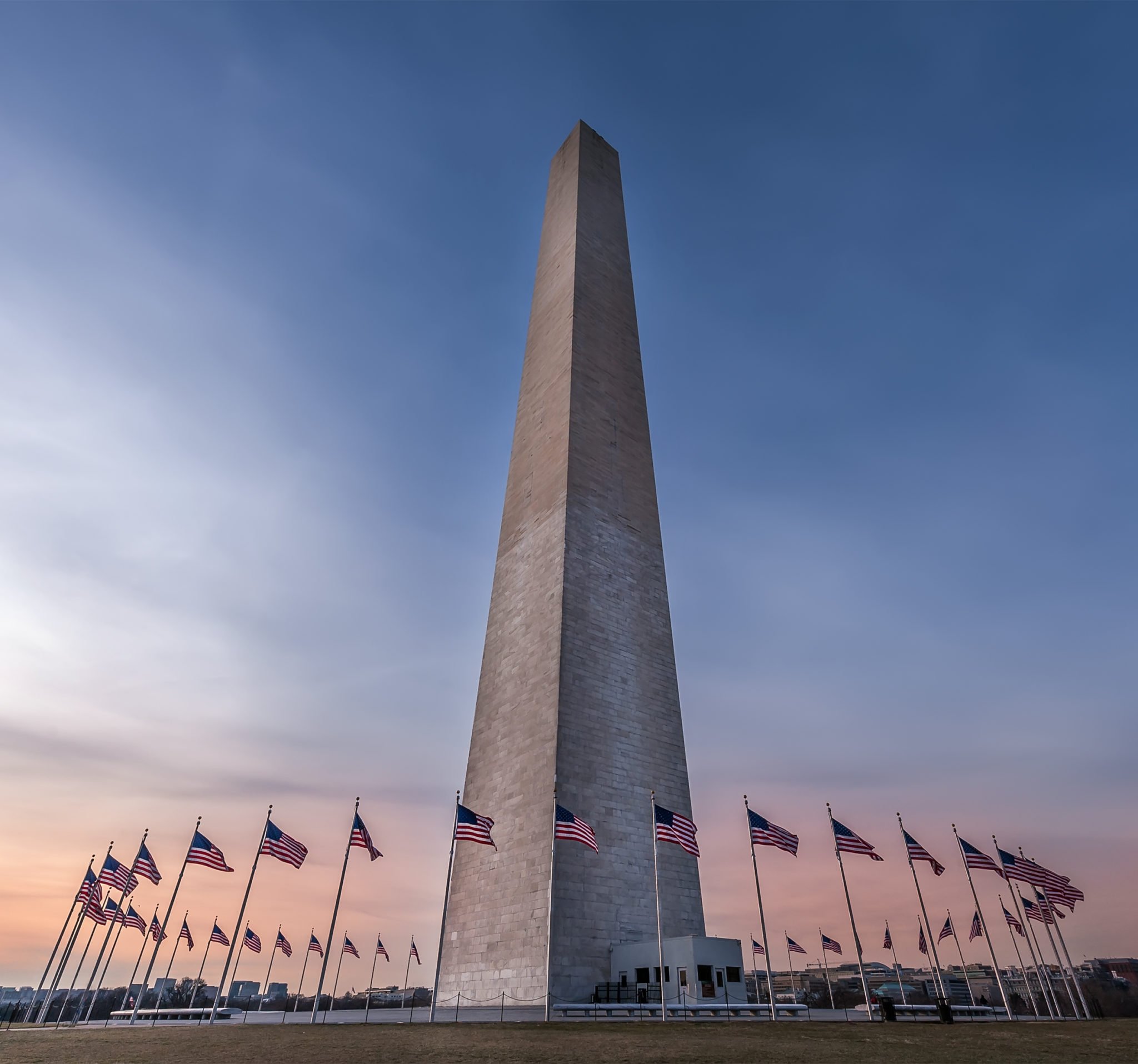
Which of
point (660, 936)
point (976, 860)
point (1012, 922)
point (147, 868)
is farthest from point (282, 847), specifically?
point (1012, 922)

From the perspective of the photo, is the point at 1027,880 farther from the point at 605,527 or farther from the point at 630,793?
the point at 605,527

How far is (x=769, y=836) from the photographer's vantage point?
76.0 feet

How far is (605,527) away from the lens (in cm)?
3712

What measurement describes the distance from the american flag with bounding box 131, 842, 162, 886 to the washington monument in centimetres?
1040

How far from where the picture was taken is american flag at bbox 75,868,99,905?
2961 centimetres

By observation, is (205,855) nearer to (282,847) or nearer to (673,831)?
(282,847)

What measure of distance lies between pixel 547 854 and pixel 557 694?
19.3 ft

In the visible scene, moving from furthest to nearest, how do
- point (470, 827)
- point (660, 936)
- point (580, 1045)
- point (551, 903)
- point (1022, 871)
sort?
point (1022, 871) → point (660, 936) → point (470, 827) → point (551, 903) → point (580, 1045)

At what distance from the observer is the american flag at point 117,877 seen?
27438mm

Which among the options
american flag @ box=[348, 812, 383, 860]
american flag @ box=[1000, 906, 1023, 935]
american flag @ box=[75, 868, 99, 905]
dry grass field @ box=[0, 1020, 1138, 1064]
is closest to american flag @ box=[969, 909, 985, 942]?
american flag @ box=[1000, 906, 1023, 935]

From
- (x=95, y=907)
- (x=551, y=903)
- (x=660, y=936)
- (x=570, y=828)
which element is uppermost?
(x=570, y=828)

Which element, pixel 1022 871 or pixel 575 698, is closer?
pixel 1022 871

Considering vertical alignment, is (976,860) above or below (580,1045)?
above

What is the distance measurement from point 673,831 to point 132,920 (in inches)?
1043
